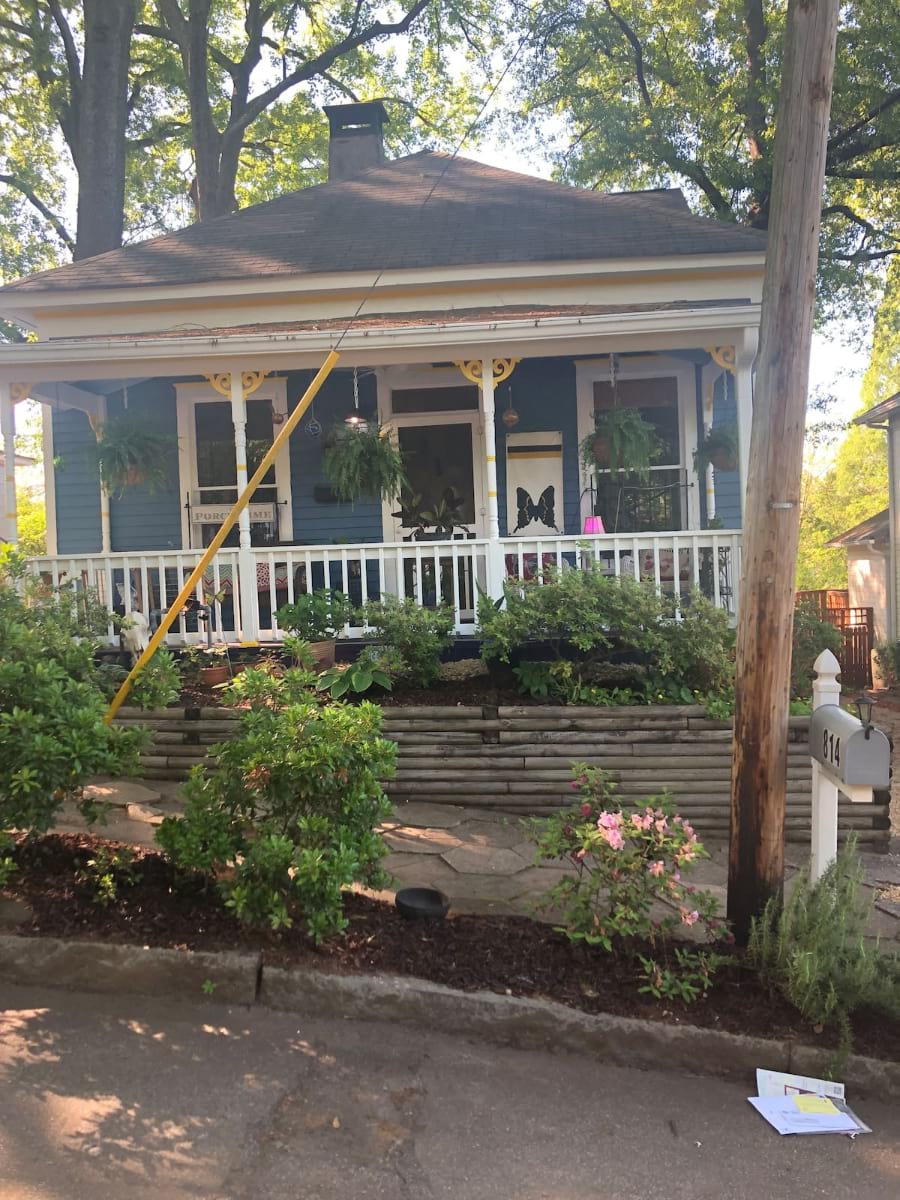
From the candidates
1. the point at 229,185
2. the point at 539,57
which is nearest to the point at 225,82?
the point at 229,185

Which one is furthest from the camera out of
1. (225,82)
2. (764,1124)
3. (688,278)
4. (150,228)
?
(150,228)

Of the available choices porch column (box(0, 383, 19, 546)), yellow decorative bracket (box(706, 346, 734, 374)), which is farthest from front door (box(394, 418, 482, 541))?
porch column (box(0, 383, 19, 546))

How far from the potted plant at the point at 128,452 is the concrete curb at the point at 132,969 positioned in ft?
18.7

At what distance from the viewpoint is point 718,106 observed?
14.9 m

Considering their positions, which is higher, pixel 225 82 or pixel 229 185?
pixel 225 82

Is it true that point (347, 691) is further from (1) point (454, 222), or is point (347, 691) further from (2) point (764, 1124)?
(1) point (454, 222)

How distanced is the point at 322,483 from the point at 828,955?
26.1 ft

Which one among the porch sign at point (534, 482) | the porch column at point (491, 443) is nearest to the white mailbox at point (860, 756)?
the porch column at point (491, 443)

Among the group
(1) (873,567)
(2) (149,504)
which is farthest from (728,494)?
(1) (873,567)

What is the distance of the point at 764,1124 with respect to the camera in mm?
2676

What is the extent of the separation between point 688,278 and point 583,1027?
8.80 meters

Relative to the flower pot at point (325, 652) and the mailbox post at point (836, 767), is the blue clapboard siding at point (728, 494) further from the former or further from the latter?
the mailbox post at point (836, 767)

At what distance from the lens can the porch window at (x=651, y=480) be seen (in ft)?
31.4

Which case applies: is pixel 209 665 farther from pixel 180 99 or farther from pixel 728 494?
pixel 180 99
